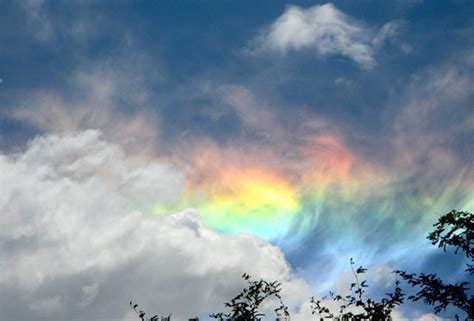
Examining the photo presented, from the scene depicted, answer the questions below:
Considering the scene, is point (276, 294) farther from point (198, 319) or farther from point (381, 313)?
point (381, 313)

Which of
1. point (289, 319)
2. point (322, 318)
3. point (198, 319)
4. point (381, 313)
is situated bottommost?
point (381, 313)

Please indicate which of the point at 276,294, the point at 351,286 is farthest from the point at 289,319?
the point at 351,286

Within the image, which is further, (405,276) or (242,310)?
(242,310)

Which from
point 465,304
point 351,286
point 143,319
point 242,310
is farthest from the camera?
point 242,310

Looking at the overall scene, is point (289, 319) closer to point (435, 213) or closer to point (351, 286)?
point (351, 286)

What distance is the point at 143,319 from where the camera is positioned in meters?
24.6

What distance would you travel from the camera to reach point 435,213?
1912 centimetres

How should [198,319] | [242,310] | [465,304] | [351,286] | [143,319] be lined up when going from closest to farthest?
[465,304] < [351,286] < [143,319] < [242,310] < [198,319]

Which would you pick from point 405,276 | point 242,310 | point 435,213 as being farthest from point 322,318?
point 435,213

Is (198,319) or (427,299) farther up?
(198,319)

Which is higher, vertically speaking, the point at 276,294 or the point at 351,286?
the point at 276,294

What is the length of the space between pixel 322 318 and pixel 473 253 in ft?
29.7

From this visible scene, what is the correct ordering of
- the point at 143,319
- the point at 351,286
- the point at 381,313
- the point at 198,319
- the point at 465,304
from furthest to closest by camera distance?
the point at 198,319
the point at 143,319
the point at 351,286
the point at 381,313
the point at 465,304

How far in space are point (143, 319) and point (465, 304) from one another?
51.0 feet
